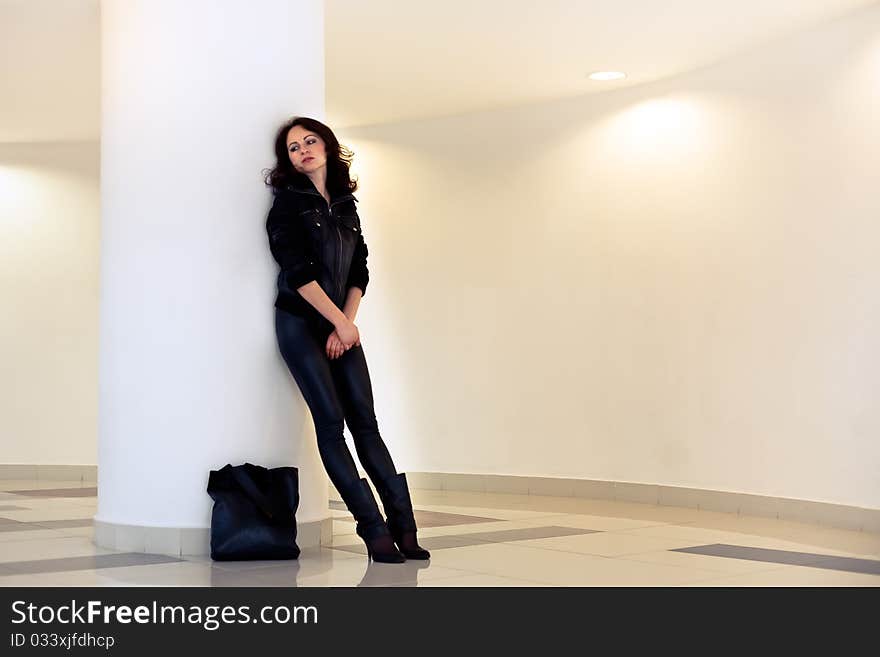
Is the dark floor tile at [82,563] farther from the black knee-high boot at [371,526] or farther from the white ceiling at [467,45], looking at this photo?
the white ceiling at [467,45]

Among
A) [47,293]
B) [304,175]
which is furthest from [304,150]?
[47,293]

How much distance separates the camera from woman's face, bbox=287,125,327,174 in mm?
→ 4773

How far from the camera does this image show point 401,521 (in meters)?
4.58

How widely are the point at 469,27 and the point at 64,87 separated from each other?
9.23 feet

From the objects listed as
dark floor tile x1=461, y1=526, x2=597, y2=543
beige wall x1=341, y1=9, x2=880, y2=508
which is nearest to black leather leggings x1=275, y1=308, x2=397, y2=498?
dark floor tile x1=461, y1=526, x2=597, y2=543

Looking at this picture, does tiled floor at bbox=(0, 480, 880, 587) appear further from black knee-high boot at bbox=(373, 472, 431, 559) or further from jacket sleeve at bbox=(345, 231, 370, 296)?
jacket sleeve at bbox=(345, 231, 370, 296)

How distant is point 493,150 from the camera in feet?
26.5
